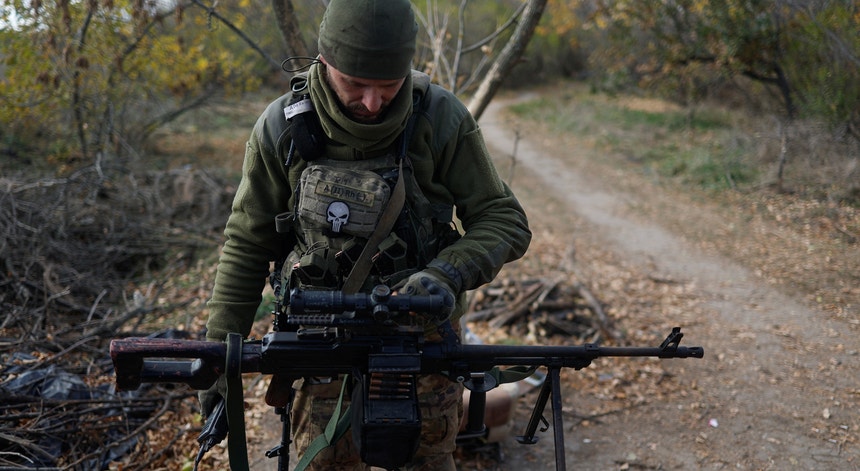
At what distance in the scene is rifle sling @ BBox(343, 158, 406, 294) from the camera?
2359mm

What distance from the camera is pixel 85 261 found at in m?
6.61

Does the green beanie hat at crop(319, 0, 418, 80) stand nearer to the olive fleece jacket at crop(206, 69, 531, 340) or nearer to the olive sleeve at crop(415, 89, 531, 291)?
the olive fleece jacket at crop(206, 69, 531, 340)

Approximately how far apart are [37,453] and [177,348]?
2229 millimetres

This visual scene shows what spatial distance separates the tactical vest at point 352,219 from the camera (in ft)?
7.65

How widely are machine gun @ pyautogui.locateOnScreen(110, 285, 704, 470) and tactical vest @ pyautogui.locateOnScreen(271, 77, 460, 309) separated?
0.92 feet

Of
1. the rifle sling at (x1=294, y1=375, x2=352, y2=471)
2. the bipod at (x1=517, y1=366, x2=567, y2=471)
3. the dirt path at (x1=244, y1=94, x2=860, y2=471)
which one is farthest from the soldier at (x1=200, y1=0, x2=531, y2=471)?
the dirt path at (x1=244, y1=94, x2=860, y2=471)

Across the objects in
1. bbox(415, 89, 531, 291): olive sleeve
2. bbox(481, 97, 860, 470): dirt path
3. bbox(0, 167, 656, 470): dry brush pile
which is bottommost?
bbox(481, 97, 860, 470): dirt path

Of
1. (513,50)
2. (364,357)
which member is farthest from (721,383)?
(364,357)

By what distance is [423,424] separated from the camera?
250 cm

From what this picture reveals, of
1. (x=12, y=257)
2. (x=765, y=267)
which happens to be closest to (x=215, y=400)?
(x=12, y=257)

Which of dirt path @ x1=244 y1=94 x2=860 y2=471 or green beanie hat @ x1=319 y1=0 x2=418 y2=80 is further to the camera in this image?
dirt path @ x1=244 y1=94 x2=860 y2=471

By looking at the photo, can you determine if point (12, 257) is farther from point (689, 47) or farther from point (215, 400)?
point (689, 47)

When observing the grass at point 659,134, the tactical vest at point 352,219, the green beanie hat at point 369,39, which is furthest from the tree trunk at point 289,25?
the grass at point 659,134

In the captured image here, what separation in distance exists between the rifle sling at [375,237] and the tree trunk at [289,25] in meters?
2.16
